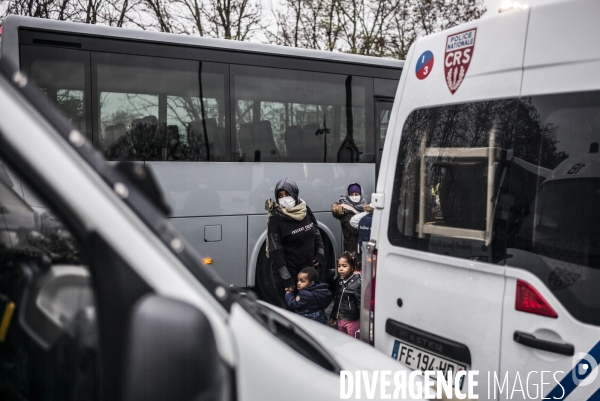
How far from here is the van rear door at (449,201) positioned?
2770 mm

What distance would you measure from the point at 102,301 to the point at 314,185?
22.8 ft

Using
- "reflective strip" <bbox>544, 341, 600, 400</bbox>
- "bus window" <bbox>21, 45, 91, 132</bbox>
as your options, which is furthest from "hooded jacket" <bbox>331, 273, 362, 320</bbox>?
"bus window" <bbox>21, 45, 91, 132</bbox>

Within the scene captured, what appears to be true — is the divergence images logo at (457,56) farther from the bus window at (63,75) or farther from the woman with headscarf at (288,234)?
the bus window at (63,75)

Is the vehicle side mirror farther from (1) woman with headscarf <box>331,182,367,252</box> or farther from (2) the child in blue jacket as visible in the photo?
(1) woman with headscarf <box>331,182,367,252</box>

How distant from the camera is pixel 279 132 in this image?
7.75 m

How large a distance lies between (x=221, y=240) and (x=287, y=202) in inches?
48.0

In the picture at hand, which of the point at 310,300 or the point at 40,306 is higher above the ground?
the point at 40,306

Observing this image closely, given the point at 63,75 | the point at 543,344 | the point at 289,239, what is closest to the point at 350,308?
the point at 289,239

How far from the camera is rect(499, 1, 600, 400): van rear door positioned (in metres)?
2.41

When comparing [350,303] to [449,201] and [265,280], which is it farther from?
[265,280]

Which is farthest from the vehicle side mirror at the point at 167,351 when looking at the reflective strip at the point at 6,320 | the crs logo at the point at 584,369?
the crs logo at the point at 584,369

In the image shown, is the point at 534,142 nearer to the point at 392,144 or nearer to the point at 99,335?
the point at 392,144

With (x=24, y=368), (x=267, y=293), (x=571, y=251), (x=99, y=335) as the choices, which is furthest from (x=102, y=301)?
(x=267, y=293)

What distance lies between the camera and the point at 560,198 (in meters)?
2.54
